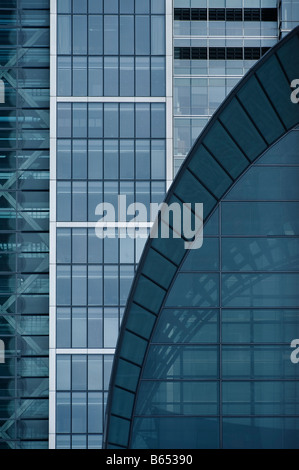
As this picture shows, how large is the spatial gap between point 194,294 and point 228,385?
225 cm

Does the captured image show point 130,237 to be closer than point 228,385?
No

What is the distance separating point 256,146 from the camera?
17734mm

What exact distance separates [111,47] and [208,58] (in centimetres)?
593

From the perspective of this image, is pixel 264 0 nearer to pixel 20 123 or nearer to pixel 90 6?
pixel 90 6

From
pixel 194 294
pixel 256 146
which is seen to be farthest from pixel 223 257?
pixel 256 146

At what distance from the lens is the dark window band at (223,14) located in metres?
46.1

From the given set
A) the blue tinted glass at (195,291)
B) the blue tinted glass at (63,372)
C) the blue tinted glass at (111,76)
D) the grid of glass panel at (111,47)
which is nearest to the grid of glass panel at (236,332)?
the blue tinted glass at (195,291)

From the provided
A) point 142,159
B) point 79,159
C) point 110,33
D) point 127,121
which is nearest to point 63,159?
point 79,159

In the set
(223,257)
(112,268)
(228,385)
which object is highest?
(112,268)

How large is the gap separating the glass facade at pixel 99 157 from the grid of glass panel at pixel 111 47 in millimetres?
61

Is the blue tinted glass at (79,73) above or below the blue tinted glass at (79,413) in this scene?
above

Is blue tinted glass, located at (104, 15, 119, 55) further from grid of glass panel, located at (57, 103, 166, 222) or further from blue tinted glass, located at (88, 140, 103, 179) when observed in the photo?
blue tinted glass, located at (88, 140, 103, 179)

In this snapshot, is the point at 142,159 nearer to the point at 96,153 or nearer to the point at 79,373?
the point at 96,153

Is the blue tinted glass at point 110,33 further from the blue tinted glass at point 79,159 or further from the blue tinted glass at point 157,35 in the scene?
the blue tinted glass at point 79,159
